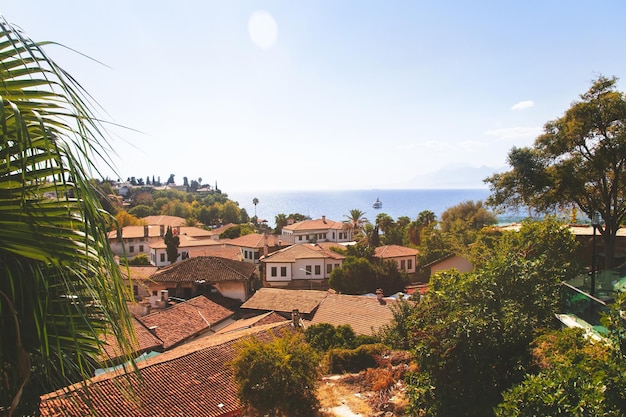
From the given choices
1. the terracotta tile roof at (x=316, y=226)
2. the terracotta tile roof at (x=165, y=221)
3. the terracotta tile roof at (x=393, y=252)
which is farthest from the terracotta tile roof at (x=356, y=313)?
the terracotta tile roof at (x=165, y=221)

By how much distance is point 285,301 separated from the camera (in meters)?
32.6

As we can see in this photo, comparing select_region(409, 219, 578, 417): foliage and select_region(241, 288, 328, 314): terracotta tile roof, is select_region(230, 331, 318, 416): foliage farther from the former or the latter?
select_region(241, 288, 328, 314): terracotta tile roof

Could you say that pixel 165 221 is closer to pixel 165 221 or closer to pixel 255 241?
pixel 165 221

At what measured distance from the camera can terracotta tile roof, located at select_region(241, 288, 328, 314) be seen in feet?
103

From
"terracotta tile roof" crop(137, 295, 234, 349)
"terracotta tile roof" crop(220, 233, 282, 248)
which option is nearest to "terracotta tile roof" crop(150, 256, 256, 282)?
"terracotta tile roof" crop(137, 295, 234, 349)

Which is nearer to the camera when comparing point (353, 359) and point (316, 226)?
point (353, 359)

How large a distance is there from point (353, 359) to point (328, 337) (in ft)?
11.7

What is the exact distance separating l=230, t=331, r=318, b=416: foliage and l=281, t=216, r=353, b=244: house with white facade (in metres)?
57.2

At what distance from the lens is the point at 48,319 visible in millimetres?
2445

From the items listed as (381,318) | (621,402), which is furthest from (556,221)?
(381,318)

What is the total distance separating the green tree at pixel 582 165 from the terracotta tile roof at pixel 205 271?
72.6 feet

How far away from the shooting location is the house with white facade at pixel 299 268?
148 feet

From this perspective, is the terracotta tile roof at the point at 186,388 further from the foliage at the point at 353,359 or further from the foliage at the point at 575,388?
the foliage at the point at 575,388

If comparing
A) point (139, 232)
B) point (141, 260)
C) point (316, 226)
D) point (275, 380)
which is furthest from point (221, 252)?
point (275, 380)
